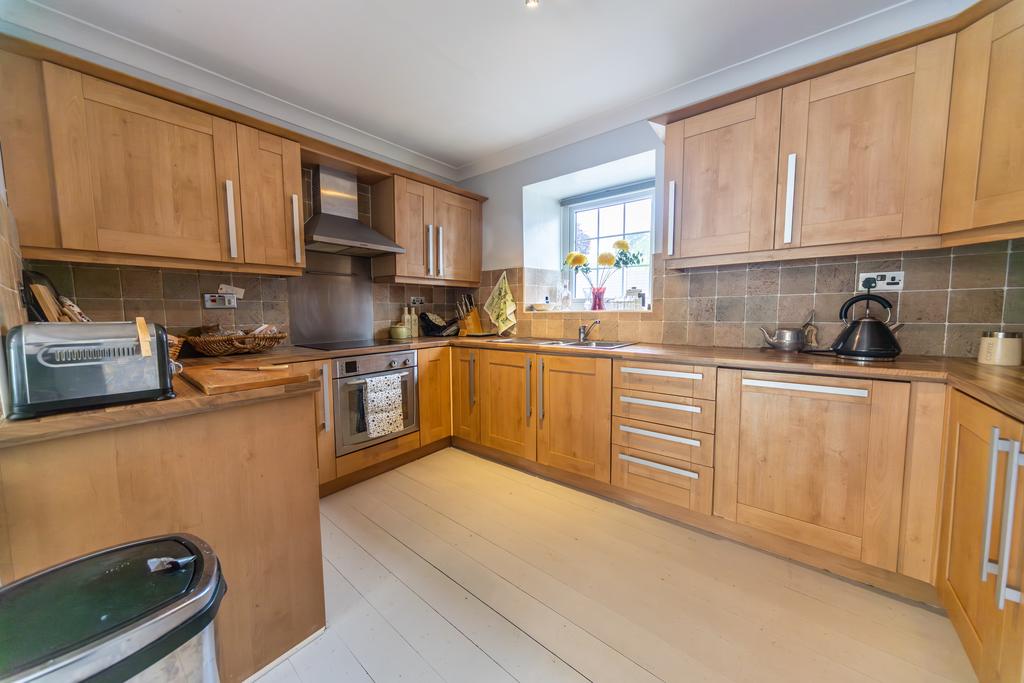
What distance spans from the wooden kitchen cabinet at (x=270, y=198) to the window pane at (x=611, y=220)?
2280 mm

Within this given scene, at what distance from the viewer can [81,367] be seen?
0.91 meters

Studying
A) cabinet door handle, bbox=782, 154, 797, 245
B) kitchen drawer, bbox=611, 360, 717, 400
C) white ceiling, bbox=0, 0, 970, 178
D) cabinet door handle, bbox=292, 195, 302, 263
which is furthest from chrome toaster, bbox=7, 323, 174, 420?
cabinet door handle, bbox=782, 154, 797, 245

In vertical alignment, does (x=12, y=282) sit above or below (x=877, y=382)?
above

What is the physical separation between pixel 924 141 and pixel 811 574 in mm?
1861

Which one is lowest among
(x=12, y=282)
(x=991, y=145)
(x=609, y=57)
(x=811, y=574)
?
(x=811, y=574)

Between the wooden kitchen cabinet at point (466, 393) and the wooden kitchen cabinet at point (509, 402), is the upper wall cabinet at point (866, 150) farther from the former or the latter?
the wooden kitchen cabinet at point (466, 393)

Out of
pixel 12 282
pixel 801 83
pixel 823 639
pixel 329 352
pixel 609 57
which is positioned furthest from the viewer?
pixel 329 352

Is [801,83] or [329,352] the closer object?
[801,83]

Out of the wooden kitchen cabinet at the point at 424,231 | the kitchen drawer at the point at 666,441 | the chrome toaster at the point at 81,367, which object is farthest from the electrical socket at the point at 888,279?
the chrome toaster at the point at 81,367

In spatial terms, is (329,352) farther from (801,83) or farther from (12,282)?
(801,83)

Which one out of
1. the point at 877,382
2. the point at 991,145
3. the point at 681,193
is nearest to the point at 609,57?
the point at 681,193

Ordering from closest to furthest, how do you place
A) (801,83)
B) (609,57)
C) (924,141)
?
(924,141)
(801,83)
(609,57)

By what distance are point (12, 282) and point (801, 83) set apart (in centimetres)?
305

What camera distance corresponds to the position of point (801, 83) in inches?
69.7
